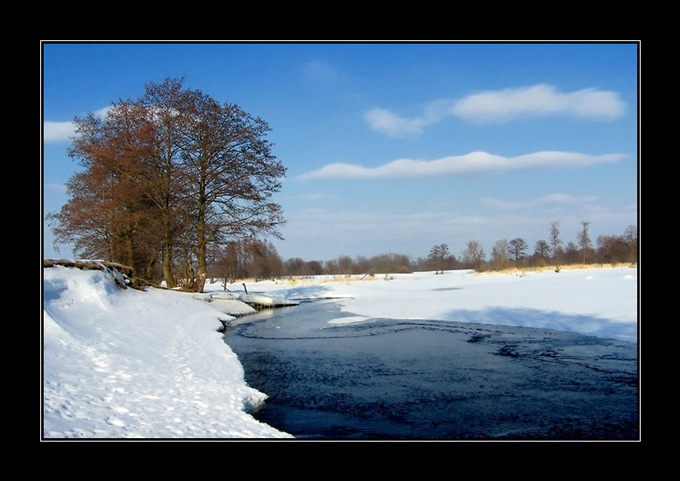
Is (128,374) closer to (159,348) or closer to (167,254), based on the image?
(159,348)

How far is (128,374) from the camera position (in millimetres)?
6914

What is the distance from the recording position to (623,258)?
30953mm

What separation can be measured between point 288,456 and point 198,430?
1362 mm

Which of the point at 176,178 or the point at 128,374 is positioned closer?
the point at 128,374

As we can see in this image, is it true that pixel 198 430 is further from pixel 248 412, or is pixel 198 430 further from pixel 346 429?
pixel 346 429

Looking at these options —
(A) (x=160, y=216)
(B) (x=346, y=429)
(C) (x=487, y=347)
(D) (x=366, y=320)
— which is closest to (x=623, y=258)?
(D) (x=366, y=320)

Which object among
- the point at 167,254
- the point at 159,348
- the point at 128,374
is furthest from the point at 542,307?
the point at 167,254

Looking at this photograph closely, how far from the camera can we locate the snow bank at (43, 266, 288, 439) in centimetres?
507

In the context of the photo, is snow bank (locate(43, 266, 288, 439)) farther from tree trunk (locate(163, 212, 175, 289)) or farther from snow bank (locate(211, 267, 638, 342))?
tree trunk (locate(163, 212, 175, 289))

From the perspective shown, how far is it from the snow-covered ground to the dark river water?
77 cm

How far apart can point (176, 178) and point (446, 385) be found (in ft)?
62.4

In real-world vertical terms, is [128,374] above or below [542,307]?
above

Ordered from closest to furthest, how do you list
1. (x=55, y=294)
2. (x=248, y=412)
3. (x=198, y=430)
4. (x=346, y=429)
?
(x=198, y=430) → (x=346, y=429) → (x=248, y=412) → (x=55, y=294)
